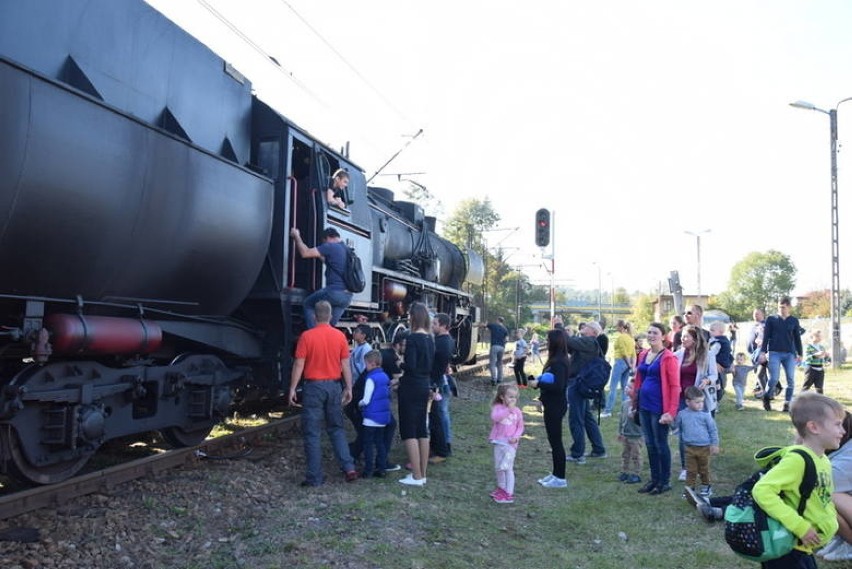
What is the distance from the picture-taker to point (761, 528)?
10.2 ft

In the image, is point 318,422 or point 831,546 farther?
point 318,422

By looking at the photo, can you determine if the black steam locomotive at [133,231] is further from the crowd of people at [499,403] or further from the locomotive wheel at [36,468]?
the crowd of people at [499,403]

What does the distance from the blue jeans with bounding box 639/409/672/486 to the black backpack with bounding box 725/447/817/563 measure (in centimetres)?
340

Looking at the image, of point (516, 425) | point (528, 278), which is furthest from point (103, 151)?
point (528, 278)

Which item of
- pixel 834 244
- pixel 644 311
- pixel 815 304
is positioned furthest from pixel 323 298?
pixel 815 304

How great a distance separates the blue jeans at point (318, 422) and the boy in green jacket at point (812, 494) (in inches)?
164

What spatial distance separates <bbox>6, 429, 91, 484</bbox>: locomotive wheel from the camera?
481cm

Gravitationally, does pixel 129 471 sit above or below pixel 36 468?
below

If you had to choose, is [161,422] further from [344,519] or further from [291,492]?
[344,519]

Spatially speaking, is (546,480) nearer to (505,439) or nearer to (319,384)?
(505,439)

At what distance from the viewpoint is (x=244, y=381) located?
7680mm

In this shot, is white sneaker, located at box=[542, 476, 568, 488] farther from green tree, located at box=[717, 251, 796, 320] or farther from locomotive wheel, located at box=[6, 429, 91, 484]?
green tree, located at box=[717, 251, 796, 320]

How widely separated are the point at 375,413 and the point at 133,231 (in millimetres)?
3005

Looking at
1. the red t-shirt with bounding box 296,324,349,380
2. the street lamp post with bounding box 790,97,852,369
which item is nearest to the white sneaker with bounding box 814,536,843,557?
the red t-shirt with bounding box 296,324,349,380
